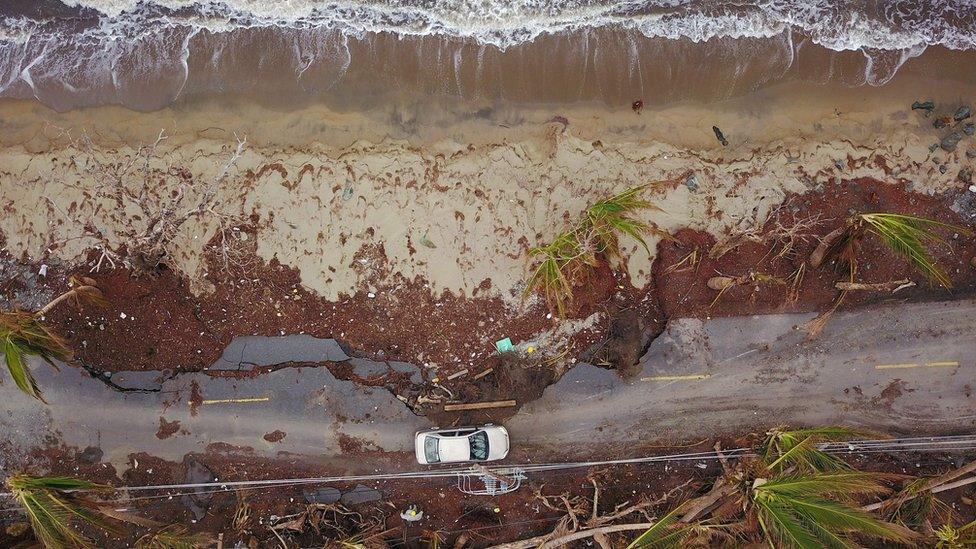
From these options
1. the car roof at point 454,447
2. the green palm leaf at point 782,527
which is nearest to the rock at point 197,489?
the car roof at point 454,447

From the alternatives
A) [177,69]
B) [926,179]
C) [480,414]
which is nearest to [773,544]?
[480,414]

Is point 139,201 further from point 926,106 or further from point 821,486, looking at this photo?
point 926,106

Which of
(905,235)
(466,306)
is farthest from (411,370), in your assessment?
(905,235)

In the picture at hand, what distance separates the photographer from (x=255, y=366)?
30.1ft

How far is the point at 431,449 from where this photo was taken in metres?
8.88

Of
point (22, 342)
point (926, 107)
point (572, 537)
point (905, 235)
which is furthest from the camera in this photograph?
point (926, 107)

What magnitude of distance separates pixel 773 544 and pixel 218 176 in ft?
32.2

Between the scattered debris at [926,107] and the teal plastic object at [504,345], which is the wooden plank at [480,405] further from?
the scattered debris at [926,107]

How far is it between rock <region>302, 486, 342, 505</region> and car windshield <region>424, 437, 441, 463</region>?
1627mm

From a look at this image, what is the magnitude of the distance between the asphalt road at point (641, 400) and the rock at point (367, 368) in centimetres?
→ 25

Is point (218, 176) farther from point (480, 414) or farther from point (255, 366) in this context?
point (480, 414)

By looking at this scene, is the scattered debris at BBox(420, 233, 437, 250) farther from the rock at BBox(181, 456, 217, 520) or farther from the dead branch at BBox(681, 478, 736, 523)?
the dead branch at BBox(681, 478, 736, 523)

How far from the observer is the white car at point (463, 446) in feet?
29.0

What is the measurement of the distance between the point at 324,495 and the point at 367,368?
7.01ft
